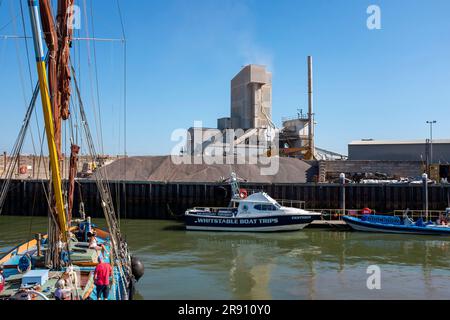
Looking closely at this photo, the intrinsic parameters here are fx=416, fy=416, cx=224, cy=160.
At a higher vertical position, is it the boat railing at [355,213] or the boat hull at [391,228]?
the boat railing at [355,213]

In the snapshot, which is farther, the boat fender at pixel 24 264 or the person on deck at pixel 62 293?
the boat fender at pixel 24 264

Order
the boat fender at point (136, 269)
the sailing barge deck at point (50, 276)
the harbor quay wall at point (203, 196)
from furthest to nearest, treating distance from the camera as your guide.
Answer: the harbor quay wall at point (203, 196)
the boat fender at point (136, 269)
the sailing barge deck at point (50, 276)

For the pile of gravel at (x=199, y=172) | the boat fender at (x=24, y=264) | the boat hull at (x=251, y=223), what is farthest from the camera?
the pile of gravel at (x=199, y=172)

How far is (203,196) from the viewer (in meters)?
40.7

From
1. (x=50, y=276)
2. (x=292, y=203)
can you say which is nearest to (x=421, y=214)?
(x=292, y=203)

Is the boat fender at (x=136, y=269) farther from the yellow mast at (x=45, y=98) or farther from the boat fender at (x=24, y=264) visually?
the yellow mast at (x=45, y=98)

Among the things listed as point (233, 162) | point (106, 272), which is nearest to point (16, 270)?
point (106, 272)

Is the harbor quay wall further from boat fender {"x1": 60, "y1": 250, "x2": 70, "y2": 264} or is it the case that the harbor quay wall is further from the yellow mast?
the yellow mast

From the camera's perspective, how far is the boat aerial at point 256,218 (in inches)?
1275

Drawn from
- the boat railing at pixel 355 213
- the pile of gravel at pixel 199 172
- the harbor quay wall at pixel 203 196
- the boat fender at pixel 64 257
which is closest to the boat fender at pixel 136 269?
the boat fender at pixel 64 257

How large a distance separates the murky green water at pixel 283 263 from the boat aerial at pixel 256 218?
79cm

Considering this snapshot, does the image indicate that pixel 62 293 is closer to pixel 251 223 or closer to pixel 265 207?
pixel 251 223

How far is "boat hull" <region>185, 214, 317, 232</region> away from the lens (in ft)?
106
